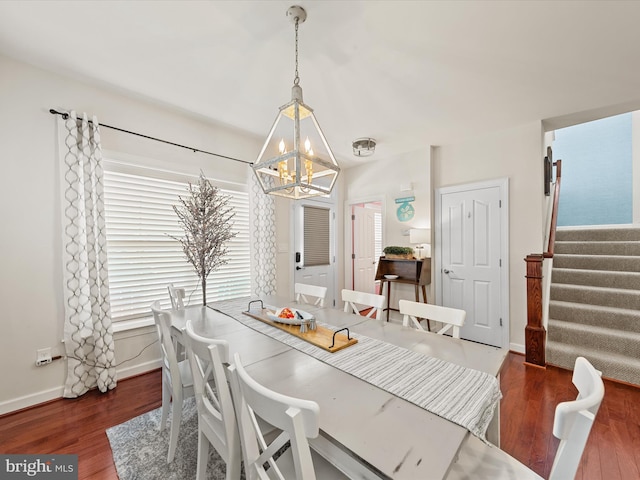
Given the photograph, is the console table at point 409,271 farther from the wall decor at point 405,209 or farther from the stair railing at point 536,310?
the stair railing at point 536,310


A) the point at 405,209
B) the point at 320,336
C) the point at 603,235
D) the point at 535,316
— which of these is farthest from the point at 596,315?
the point at 320,336

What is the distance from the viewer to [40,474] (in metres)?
1.47

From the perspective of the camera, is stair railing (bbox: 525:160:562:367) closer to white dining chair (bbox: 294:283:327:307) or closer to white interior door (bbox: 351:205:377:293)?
white dining chair (bbox: 294:283:327:307)

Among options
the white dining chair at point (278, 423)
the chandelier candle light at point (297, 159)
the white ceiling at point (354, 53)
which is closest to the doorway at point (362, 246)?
the white ceiling at point (354, 53)

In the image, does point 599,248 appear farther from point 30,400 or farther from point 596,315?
point 30,400

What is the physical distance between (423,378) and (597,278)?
3596 mm

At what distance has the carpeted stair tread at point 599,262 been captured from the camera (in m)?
3.19

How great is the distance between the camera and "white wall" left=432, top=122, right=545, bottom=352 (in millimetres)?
3039

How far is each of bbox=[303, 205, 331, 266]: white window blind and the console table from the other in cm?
102

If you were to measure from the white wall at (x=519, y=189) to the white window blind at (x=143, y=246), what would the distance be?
365cm

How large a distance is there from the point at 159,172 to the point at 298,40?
1.95 metres

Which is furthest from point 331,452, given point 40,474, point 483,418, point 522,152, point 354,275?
point 354,275

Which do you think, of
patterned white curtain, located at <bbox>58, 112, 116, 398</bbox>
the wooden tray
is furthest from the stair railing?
patterned white curtain, located at <bbox>58, 112, 116, 398</bbox>

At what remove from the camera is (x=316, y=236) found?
441 centimetres
